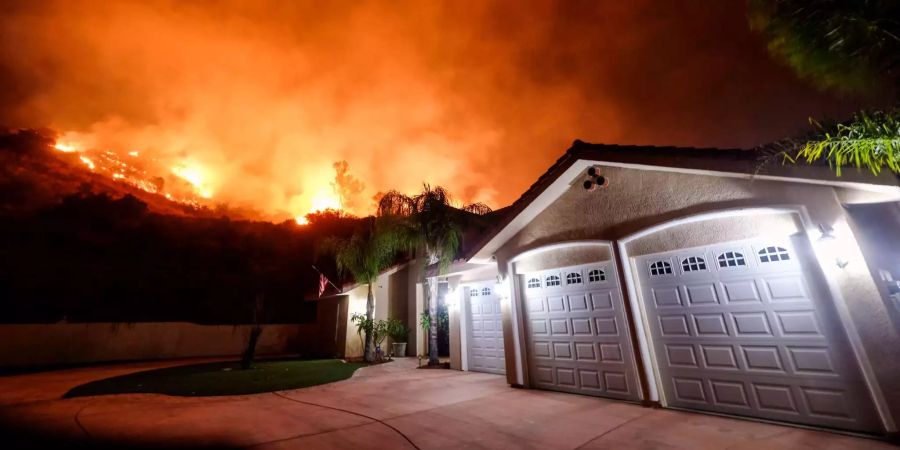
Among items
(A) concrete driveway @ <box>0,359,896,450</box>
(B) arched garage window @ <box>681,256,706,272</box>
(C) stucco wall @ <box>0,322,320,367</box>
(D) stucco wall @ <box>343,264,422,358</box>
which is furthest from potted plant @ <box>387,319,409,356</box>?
(B) arched garage window @ <box>681,256,706,272</box>

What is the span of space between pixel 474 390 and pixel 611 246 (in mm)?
4758

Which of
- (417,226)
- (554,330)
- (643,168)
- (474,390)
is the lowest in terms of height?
(474,390)

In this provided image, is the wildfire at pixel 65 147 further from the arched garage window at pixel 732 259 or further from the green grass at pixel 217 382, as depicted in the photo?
the arched garage window at pixel 732 259

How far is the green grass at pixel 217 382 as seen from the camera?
26.7 feet

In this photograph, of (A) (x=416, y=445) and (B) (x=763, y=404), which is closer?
(A) (x=416, y=445)

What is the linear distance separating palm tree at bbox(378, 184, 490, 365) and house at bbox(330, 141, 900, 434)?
399cm

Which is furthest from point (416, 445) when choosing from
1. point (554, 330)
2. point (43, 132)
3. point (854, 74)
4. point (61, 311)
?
point (43, 132)

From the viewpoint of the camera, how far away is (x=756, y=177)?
17.0 feet

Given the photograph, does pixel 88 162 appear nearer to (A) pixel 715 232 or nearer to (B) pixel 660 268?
(B) pixel 660 268

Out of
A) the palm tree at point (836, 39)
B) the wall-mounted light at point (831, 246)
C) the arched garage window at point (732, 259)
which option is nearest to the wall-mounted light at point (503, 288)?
the arched garage window at point (732, 259)

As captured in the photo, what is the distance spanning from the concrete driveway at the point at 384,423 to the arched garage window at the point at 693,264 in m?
2.49

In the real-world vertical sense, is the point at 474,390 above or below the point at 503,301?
below

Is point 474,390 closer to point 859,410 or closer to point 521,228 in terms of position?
point 521,228

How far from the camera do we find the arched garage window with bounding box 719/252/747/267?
18.2 ft
